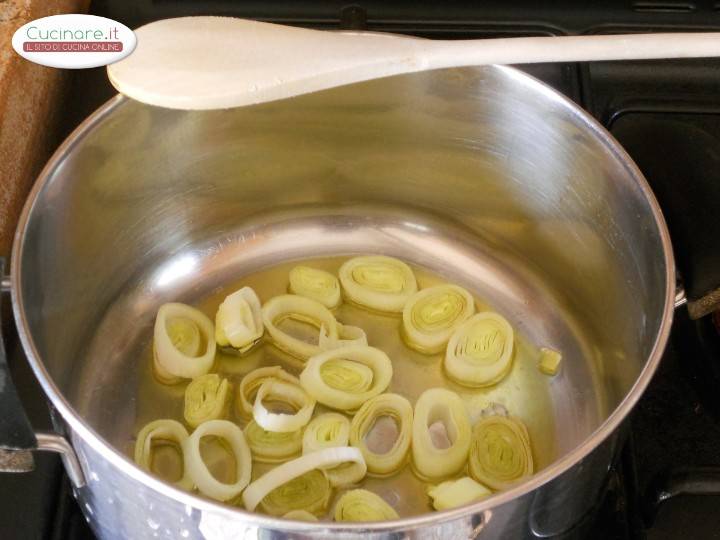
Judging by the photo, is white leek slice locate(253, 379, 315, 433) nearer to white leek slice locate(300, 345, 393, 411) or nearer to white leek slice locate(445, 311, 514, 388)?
white leek slice locate(300, 345, 393, 411)

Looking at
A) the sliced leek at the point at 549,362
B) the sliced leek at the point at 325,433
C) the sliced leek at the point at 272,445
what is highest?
the sliced leek at the point at 549,362

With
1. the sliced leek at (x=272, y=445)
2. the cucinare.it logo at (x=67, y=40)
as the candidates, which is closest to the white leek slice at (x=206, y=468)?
the sliced leek at (x=272, y=445)

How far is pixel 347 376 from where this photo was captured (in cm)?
92

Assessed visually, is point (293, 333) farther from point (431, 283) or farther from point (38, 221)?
point (38, 221)

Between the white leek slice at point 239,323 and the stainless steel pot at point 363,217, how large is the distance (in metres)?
0.08

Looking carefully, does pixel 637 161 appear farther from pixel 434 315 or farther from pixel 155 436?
pixel 155 436

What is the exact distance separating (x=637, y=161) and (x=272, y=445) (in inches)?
18.0

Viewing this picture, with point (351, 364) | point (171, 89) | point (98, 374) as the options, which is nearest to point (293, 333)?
point (351, 364)

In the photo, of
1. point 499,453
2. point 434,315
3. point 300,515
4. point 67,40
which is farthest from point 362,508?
point 67,40

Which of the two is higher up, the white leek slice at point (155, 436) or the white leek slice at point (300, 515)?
the white leek slice at point (155, 436)

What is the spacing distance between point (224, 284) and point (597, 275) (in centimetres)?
41

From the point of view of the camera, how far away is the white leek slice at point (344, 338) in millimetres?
954

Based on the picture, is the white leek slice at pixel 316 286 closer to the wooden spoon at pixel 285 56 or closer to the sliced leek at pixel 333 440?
the sliced leek at pixel 333 440

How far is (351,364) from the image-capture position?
3.05ft
